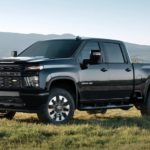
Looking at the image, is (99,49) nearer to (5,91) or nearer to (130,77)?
(130,77)

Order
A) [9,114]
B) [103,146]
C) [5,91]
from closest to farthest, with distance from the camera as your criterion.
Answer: [103,146]
[5,91]
[9,114]

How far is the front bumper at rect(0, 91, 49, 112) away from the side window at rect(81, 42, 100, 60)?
1458 mm

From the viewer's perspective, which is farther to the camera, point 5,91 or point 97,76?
point 97,76

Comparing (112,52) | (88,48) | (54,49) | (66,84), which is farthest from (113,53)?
(66,84)

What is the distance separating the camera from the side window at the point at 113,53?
12.9 metres

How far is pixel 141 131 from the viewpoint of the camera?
10.6 m

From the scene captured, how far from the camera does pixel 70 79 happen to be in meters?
11.8

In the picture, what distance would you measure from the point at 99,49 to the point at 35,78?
2.15m

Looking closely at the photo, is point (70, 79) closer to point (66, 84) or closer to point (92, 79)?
point (66, 84)

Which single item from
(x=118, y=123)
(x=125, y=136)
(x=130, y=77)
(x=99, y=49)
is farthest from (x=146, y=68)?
Answer: (x=125, y=136)

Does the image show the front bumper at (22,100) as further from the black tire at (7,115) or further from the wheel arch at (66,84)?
the black tire at (7,115)

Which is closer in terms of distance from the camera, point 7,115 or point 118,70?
point 118,70

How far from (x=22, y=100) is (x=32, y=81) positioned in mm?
447

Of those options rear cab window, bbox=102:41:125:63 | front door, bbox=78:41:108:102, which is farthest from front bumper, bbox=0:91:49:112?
rear cab window, bbox=102:41:125:63
